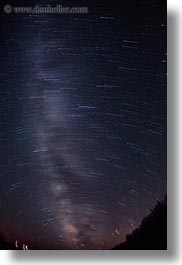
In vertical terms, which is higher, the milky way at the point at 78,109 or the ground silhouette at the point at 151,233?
the milky way at the point at 78,109

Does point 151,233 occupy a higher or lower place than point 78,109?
lower

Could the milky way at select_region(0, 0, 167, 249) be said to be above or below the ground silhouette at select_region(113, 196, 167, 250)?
above

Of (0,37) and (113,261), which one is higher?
(0,37)

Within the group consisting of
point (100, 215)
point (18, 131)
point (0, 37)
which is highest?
point (0, 37)

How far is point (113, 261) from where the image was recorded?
1952 millimetres

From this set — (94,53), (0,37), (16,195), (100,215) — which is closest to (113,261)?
(100,215)

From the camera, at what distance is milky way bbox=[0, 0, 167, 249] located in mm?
1960

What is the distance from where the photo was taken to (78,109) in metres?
1.98

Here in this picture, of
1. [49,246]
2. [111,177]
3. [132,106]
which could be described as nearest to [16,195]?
[49,246]

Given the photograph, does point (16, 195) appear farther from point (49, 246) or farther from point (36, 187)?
point (49, 246)

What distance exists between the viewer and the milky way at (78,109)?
6.43 ft

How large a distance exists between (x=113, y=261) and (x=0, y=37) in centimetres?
101

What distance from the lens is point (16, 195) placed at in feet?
6.44

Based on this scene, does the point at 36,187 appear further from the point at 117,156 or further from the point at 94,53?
the point at 94,53
